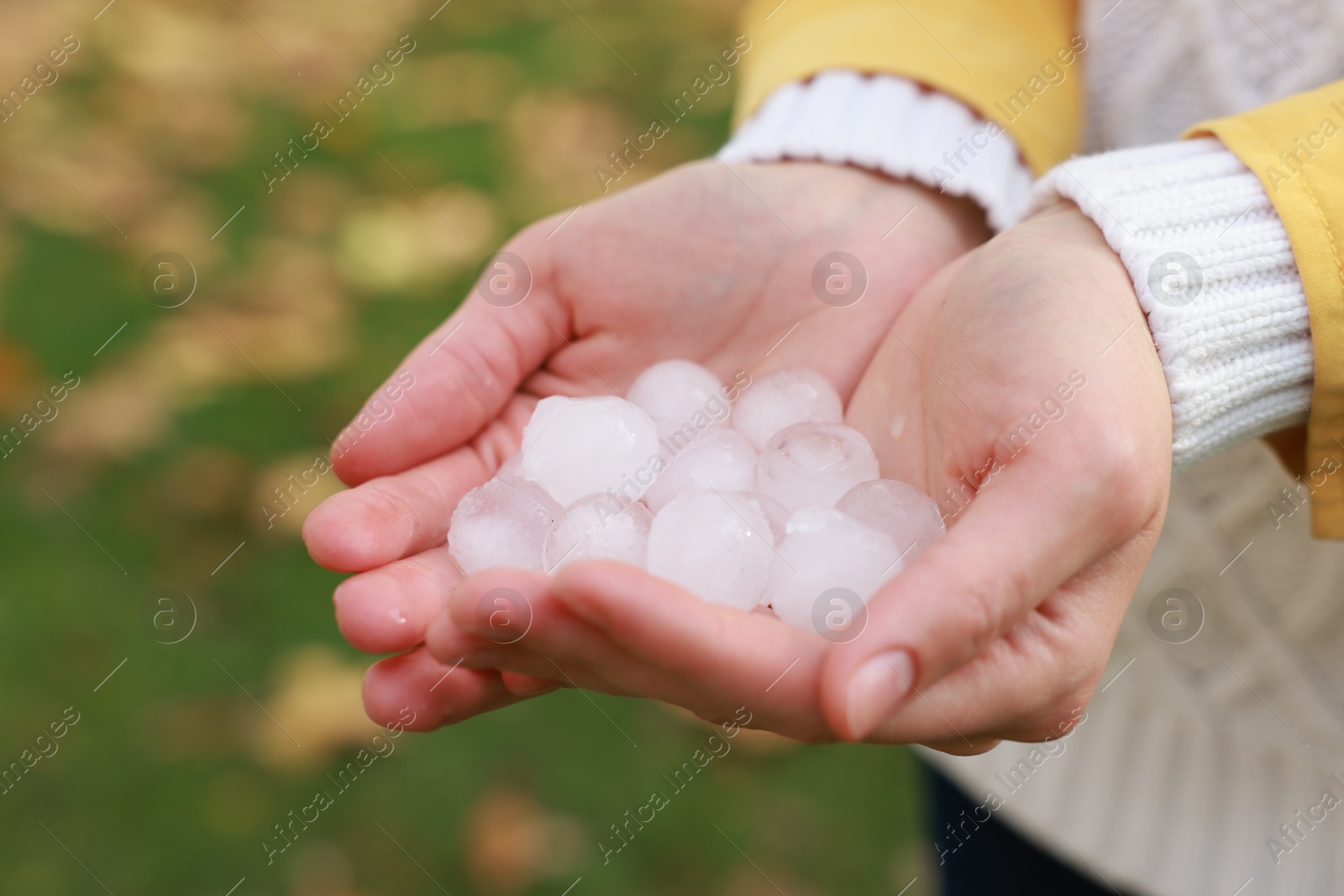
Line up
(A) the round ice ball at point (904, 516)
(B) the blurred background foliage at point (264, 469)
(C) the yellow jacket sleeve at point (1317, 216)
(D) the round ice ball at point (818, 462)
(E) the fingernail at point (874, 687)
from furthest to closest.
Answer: (B) the blurred background foliage at point (264, 469), (D) the round ice ball at point (818, 462), (A) the round ice ball at point (904, 516), (C) the yellow jacket sleeve at point (1317, 216), (E) the fingernail at point (874, 687)

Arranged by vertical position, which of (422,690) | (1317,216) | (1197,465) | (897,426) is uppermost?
(422,690)

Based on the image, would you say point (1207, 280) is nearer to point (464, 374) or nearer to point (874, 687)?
point (874, 687)

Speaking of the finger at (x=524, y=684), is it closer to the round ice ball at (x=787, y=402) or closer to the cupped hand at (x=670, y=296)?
the cupped hand at (x=670, y=296)

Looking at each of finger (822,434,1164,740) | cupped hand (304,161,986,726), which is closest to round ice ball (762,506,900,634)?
finger (822,434,1164,740)

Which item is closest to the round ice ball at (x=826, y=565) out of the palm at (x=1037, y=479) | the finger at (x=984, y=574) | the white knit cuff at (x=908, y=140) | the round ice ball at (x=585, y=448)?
the palm at (x=1037, y=479)

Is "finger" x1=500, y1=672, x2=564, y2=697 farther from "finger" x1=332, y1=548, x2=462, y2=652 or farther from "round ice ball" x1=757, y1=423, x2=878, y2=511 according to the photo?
"round ice ball" x1=757, y1=423, x2=878, y2=511

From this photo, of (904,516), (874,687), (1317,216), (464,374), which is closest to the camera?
(874,687)

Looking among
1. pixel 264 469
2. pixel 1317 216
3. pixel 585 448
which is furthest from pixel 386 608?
pixel 264 469
